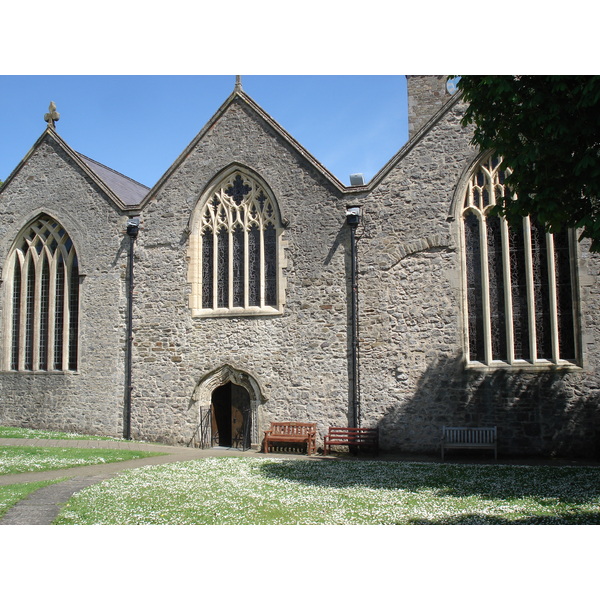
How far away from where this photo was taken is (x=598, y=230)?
24.8ft

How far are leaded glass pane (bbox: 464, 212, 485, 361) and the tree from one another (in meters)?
5.64

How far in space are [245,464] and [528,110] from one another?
8.65 m

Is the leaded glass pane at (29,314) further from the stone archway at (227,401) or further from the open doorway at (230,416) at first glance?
the open doorway at (230,416)

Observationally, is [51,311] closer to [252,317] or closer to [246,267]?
[246,267]

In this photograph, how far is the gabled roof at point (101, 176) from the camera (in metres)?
17.7

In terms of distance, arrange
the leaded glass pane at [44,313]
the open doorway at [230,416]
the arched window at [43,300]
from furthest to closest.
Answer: the leaded glass pane at [44,313], the arched window at [43,300], the open doorway at [230,416]

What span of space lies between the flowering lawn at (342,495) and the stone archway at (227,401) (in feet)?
10.8

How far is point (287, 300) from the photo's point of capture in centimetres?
1549

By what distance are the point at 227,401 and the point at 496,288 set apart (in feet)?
25.4

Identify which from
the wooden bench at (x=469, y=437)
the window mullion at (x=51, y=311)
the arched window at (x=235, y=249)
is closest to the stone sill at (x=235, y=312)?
the arched window at (x=235, y=249)

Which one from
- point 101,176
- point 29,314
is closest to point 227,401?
point 29,314

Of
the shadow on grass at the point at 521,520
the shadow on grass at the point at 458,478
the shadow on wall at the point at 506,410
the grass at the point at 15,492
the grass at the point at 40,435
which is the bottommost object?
the shadow on grass at the point at 458,478

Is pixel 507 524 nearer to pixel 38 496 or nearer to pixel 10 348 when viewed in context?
pixel 38 496

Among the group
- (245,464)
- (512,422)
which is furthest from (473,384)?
(245,464)
